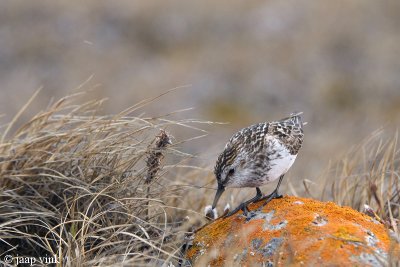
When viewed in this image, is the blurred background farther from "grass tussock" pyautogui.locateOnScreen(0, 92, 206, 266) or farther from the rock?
the rock

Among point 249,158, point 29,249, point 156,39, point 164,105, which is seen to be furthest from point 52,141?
point 156,39

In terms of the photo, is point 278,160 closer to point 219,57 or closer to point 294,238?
point 294,238

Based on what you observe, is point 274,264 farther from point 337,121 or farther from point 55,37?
point 55,37

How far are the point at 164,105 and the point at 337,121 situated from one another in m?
3.97

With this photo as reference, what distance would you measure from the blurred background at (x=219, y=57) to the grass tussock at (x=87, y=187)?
1033cm

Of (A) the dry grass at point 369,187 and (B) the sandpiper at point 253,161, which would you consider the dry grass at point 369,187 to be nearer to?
(A) the dry grass at point 369,187

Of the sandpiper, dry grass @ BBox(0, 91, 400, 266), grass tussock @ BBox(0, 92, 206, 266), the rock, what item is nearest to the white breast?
the sandpiper

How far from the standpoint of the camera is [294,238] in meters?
4.18

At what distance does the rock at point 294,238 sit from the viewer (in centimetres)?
397

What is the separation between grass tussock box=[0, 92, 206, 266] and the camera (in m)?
4.75

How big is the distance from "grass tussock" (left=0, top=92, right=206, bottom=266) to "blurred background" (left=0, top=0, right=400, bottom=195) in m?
10.3

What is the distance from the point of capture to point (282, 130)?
16.3 ft

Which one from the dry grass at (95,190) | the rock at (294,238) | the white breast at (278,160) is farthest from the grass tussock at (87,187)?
the white breast at (278,160)

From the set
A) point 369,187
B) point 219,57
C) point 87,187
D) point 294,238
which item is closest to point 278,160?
point 294,238
